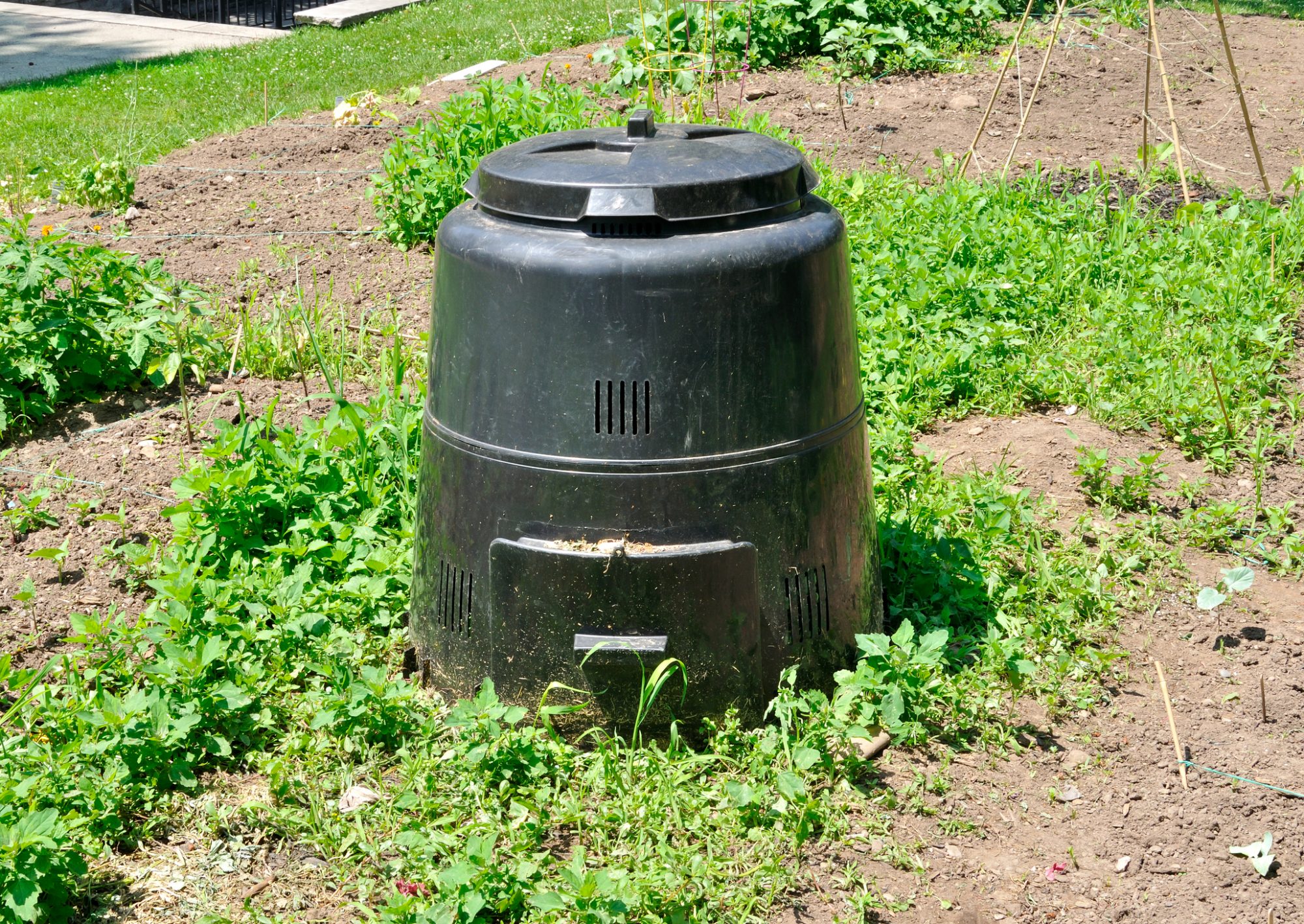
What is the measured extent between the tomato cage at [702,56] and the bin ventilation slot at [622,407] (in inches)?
177

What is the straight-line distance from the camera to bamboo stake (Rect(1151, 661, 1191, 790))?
2670mm

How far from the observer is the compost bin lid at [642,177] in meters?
2.30

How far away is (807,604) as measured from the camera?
2602 mm

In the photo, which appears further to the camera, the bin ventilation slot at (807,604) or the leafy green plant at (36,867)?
the bin ventilation slot at (807,604)

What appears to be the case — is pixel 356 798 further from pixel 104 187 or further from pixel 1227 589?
pixel 104 187

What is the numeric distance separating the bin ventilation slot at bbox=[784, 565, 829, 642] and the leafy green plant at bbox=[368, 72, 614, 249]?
3134 millimetres

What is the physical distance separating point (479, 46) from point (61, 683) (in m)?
8.02

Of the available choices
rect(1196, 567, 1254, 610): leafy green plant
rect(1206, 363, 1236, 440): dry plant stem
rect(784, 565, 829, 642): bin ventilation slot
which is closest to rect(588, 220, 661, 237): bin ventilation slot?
rect(784, 565, 829, 642): bin ventilation slot

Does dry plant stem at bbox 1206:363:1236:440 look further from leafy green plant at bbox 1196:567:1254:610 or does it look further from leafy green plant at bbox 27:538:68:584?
leafy green plant at bbox 27:538:68:584

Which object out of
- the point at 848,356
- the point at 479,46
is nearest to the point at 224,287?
the point at 848,356

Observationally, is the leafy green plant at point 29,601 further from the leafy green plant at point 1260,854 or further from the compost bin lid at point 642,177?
the leafy green plant at point 1260,854

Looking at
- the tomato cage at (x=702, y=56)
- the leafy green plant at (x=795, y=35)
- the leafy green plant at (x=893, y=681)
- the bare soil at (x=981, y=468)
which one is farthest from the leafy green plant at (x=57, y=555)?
the leafy green plant at (x=795, y=35)

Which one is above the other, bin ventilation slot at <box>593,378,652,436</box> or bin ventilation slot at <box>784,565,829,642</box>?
bin ventilation slot at <box>593,378,652,436</box>

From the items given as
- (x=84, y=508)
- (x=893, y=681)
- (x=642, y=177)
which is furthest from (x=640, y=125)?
(x=84, y=508)
